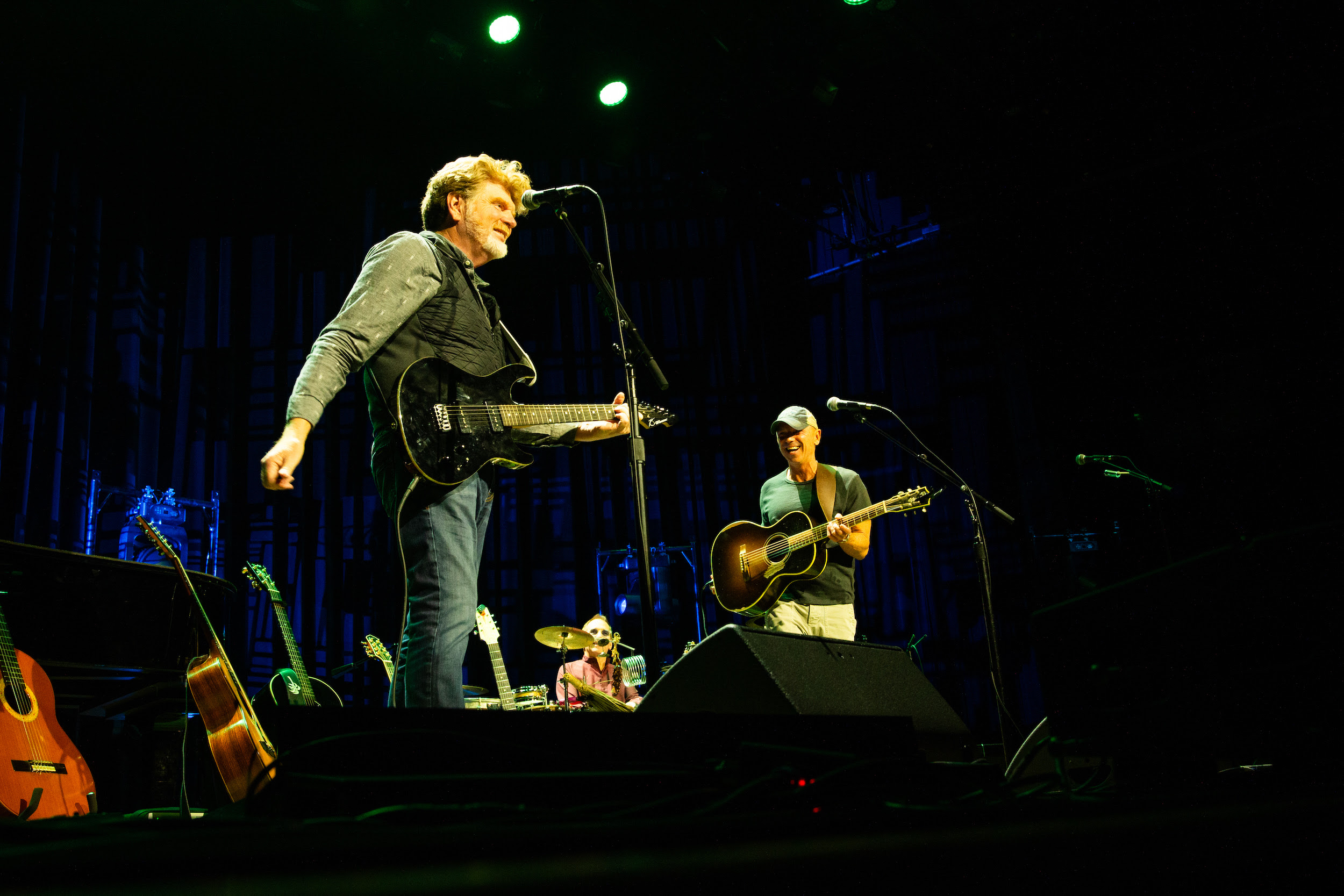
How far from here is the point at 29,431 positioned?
20.5 feet

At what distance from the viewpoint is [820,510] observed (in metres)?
4.76

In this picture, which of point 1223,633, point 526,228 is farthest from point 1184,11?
point 1223,633

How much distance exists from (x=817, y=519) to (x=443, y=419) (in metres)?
2.88

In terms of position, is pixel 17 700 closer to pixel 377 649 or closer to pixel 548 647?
pixel 377 649

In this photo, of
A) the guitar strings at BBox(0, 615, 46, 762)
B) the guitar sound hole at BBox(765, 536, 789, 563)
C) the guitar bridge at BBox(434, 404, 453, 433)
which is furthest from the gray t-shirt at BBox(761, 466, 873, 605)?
the guitar strings at BBox(0, 615, 46, 762)

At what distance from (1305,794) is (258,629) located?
7643mm

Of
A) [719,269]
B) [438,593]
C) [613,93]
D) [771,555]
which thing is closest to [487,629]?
[771,555]

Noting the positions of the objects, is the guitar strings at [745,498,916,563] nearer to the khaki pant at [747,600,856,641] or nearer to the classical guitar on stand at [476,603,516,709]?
the khaki pant at [747,600,856,641]

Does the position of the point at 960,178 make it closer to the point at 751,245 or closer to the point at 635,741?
the point at 751,245

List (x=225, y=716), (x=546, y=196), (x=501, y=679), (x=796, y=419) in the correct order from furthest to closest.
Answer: (x=501, y=679)
(x=796, y=419)
(x=225, y=716)
(x=546, y=196)

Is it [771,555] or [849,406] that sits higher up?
[849,406]

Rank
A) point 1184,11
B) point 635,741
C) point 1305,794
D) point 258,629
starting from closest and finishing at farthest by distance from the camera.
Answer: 1. point 1305,794
2. point 635,741
3. point 1184,11
4. point 258,629

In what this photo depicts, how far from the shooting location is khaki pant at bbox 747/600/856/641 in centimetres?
450

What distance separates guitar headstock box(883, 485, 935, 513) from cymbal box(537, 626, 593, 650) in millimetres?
3017
